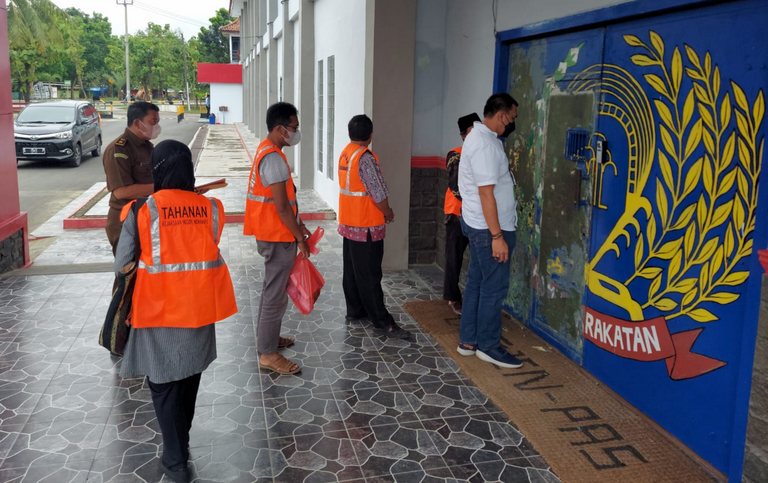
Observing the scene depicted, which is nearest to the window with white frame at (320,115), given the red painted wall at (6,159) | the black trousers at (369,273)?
the red painted wall at (6,159)

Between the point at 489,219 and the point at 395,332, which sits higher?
the point at 489,219

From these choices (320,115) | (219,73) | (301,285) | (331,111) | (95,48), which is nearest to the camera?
(301,285)

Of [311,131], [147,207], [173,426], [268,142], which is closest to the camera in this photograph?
[147,207]

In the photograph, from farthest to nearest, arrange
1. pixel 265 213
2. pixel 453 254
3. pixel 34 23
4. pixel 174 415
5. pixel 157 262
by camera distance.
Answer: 1. pixel 34 23
2. pixel 453 254
3. pixel 265 213
4. pixel 174 415
5. pixel 157 262

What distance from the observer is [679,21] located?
3525 millimetres

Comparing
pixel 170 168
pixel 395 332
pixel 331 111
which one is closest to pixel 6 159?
pixel 395 332

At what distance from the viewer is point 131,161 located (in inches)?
187

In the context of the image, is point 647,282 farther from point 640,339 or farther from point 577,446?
point 577,446

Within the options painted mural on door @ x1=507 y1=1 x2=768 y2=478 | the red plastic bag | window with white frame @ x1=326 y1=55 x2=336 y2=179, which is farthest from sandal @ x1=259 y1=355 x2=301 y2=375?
window with white frame @ x1=326 y1=55 x2=336 y2=179

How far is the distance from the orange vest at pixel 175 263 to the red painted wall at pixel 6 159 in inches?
175

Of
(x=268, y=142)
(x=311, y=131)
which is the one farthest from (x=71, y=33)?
(x=268, y=142)

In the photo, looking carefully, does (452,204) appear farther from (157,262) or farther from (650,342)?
(157,262)

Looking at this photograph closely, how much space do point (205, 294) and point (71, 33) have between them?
75323 mm

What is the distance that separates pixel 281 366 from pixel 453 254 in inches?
75.6
